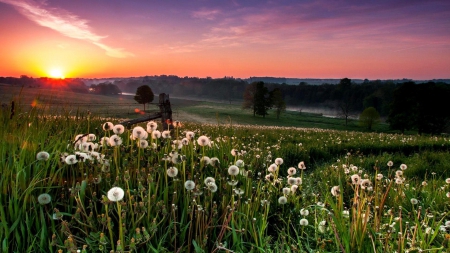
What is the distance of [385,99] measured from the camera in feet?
319

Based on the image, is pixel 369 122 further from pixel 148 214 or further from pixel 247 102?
pixel 148 214

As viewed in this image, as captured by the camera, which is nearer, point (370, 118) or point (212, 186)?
point (212, 186)

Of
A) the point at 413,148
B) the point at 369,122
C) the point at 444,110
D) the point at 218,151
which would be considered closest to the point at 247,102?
the point at 369,122

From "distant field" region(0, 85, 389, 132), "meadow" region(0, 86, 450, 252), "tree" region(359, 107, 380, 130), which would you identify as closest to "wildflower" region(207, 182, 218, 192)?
"meadow" region(0, 86, 450, 252)

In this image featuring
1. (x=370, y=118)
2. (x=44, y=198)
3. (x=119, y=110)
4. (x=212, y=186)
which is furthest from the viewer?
(x=370, y=118)

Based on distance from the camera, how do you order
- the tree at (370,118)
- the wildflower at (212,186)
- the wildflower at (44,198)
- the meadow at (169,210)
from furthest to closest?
the tree at (370,118), the wildflower at (212,186), the wildflower at (44,198), the meadow at (169,210)

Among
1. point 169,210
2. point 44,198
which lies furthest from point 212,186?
point 44,198

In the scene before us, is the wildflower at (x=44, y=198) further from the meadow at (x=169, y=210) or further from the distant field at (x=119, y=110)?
the distant field at (x=119, y=110)

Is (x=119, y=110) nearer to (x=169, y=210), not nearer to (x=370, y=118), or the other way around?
(x=370, y=118)

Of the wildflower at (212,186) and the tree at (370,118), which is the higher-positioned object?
the wildflower at (212,186)

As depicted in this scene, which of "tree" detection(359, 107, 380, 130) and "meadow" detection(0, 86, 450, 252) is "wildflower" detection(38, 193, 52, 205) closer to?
"meadow" detection(0, 86, 450, 252)

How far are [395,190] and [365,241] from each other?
275cm

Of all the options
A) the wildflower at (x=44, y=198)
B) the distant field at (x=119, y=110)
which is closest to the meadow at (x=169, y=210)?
the wildflower at (x=44, y=198)

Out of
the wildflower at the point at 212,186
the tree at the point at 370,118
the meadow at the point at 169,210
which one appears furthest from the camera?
the tree at the point at 370,118
